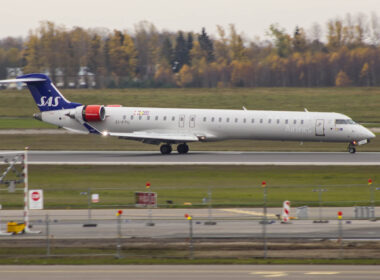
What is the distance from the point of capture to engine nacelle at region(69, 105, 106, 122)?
55.7m

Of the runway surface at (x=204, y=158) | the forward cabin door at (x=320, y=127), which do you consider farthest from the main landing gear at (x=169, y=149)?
the forward cabin door at (x=320, y=127)

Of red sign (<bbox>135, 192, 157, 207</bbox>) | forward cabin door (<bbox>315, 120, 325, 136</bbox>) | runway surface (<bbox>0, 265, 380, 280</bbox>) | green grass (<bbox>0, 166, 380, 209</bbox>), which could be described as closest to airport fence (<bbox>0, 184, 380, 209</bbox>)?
green grass (<bbox>0, 166, 380, 209</bbox>)

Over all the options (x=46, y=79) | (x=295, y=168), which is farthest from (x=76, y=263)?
(x=46, y=79)

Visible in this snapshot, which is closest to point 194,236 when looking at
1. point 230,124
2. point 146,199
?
point 146,199

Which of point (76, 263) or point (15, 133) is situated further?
point (15, 133)

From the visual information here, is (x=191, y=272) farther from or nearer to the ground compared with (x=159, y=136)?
nearer to the ground

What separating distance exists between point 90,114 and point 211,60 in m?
91.7

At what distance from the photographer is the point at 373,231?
2625cm

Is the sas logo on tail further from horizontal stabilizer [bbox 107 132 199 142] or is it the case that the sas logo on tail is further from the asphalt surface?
the asphalt surface

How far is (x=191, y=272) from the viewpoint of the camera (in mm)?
20016

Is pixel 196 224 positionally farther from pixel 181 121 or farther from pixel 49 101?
pixel 49 101

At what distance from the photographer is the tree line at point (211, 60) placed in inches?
5020

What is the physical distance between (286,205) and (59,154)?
31.2 meters

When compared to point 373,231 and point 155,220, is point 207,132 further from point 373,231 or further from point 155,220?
point 373,231
